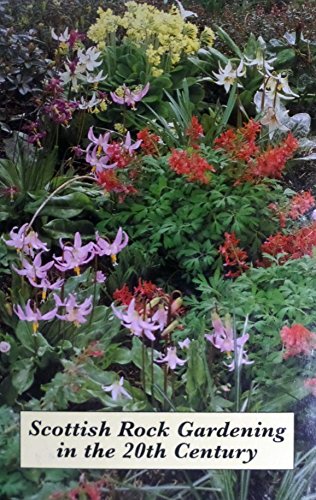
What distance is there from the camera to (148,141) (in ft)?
7.82

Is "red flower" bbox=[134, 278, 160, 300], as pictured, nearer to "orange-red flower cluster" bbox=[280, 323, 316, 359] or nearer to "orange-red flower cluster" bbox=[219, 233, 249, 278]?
"orange-red flower cluster" bbox=[219, 233, 249, 278]

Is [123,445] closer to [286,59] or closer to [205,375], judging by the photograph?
[205,375]

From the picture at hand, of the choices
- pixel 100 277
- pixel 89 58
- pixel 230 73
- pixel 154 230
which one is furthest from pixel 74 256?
pixel 230 73

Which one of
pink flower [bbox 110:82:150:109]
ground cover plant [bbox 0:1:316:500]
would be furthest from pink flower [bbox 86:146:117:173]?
pink flower [bbox 110:82:150:109]

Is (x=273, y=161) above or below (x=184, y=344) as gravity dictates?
above

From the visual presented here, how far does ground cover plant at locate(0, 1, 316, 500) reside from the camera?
7.30 feet

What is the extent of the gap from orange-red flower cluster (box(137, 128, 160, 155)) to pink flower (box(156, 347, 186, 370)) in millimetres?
440

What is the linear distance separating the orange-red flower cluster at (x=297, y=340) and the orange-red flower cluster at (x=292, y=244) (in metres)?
0.16

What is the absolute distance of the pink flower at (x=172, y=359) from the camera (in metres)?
2.24

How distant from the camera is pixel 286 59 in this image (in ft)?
7.77

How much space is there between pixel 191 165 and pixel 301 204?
25 centimetres

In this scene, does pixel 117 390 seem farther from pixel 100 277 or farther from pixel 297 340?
pixel 297 340

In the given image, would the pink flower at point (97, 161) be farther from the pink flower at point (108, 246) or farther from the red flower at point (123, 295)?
the red flower at point (123, 295)

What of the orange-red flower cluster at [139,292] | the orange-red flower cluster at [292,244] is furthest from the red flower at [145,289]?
the orange-red flower cluster at [292,244]
